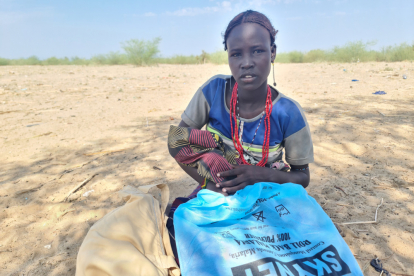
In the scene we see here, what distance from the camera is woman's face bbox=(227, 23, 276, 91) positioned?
59.0 inches

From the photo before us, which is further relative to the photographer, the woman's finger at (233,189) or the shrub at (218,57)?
the shrub at (218,57)

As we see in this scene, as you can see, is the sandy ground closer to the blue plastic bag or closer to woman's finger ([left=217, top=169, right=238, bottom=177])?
the blue plastic bag

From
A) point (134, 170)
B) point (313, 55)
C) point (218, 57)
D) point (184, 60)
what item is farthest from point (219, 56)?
point (134, 170)

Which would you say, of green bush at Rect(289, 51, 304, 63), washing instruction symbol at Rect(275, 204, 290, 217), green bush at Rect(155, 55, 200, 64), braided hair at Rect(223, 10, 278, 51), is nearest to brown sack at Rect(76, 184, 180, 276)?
washing instruction symbol at Rect(275, 204, 290, 217)

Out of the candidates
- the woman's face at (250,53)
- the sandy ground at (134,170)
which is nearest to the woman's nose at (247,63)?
the woman's face at (250,53)

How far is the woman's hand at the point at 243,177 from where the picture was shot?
1.47 metres

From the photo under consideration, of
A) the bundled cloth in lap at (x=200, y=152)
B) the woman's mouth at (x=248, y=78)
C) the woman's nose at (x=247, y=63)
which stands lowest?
the bundled cloth in lap at (x=200, y=152)

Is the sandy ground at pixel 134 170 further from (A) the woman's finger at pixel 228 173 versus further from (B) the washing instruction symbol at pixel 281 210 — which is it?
(A) the woman's finger at pixel 228 173

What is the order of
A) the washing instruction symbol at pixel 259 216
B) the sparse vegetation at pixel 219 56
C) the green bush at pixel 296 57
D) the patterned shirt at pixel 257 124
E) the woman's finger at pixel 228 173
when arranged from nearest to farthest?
the washing instruction symbol at pixel 259 216, the woman's finger at pixel 228 173, the patterned shirt at pixel 257 124, the sparse vegetation at pixel 219 56, the green bush at pixel 296 57

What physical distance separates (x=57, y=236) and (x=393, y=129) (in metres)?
3.71

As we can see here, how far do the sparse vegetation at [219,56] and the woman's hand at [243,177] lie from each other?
53.7 feet

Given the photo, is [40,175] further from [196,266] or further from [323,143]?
[323,143]

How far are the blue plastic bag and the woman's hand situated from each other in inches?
2.3

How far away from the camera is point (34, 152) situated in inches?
129
